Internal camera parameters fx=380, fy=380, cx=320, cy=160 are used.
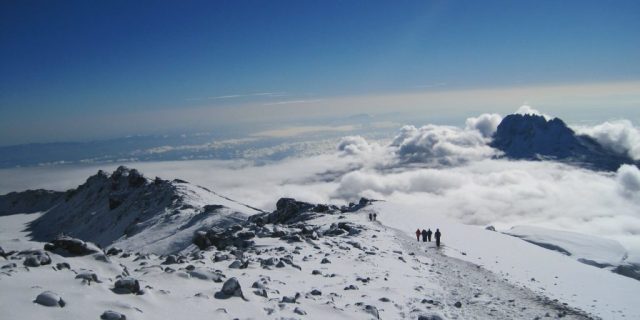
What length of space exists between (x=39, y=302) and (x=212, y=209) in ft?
217

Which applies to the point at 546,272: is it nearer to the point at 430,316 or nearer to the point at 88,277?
the point at 430,316

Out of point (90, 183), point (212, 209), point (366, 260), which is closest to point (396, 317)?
point (366, 260)

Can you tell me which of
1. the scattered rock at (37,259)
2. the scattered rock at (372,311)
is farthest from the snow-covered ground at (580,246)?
the scattered rock at (37,259)

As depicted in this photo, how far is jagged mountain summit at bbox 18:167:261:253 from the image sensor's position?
216 ft

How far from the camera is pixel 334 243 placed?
25469 millimetres

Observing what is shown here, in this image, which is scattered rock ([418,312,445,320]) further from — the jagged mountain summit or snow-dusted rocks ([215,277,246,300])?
the jagged mountain summit

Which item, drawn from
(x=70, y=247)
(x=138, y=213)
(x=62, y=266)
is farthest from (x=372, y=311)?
(x=138, y=213)

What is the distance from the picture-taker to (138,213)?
297 feet

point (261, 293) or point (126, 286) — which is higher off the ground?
point (126, 286)

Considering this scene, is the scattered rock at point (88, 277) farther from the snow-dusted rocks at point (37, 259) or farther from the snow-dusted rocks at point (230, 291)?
the snow-dusted rocks at point (230, 291)

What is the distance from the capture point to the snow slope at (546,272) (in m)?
17.5

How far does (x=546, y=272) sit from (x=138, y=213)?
88112 mm

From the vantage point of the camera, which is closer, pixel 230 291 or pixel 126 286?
pixel 126 286

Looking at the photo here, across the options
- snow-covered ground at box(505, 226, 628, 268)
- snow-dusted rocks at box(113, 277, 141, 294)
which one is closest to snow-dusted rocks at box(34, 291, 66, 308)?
snow-dusted rocks at box(113, 277, 141, 294)
